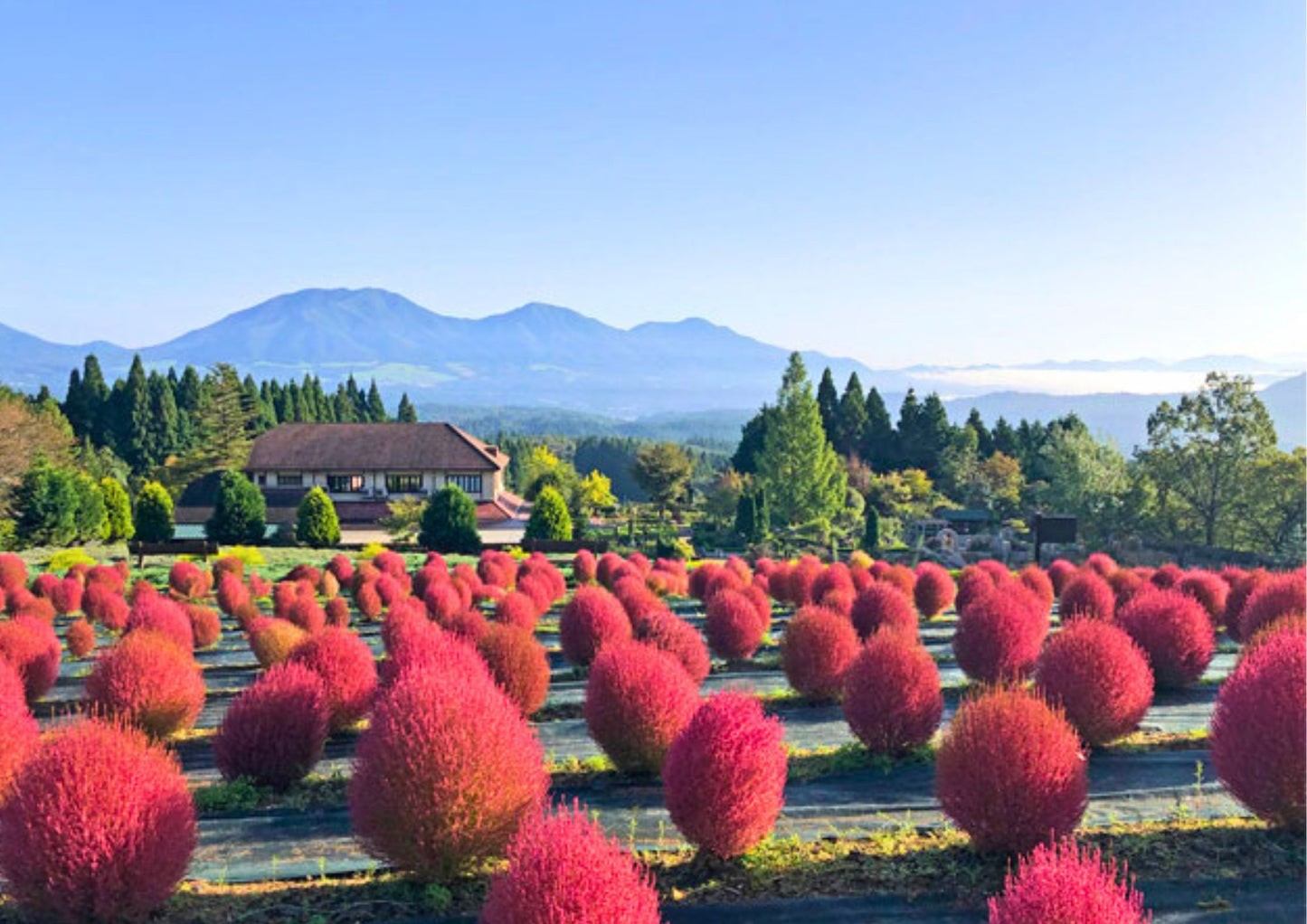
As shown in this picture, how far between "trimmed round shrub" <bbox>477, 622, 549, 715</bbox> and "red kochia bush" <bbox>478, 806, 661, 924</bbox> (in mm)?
8631

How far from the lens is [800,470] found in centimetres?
6122

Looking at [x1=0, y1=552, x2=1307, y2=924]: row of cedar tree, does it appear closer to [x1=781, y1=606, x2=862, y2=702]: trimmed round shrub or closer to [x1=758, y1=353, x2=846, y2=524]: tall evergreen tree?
[x1=781, y1=606, x2=862, y2=702]: trimmed round shrub

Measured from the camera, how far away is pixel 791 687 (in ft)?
56.3

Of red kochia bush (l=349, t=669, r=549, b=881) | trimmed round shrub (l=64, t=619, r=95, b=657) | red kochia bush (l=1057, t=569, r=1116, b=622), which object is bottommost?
trimmed round shrub (l=64, t=619, r=95, b=657)

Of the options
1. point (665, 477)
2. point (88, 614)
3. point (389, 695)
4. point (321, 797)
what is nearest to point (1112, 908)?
point (389, 695)

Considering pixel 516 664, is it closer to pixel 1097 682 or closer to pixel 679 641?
pixel 679 641

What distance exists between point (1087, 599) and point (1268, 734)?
13.3 meters

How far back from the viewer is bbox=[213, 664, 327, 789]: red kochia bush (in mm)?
11555

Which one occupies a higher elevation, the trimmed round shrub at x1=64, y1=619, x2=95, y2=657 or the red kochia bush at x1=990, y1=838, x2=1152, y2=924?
the red kochia bush at x1=990, y1=838, x2=1152, y2=924

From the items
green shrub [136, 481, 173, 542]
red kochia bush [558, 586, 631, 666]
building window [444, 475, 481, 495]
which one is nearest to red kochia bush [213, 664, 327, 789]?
red kochia bush [558, 586, 631, 666]

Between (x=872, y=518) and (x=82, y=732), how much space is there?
49.7 meters

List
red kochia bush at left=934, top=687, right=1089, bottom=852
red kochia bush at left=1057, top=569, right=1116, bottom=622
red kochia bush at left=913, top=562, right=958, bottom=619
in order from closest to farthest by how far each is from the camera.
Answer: red kochia bush at left=934, top=687, right=1089, bottom=852 < red kochia bush at left=1057, top=569, right=1116, bottom=622 < red kochia bush at left=913, top=562, right=958, bottom=619

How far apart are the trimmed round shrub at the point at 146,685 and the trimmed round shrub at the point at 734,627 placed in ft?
33.3

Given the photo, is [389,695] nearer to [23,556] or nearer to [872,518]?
[23,556]
